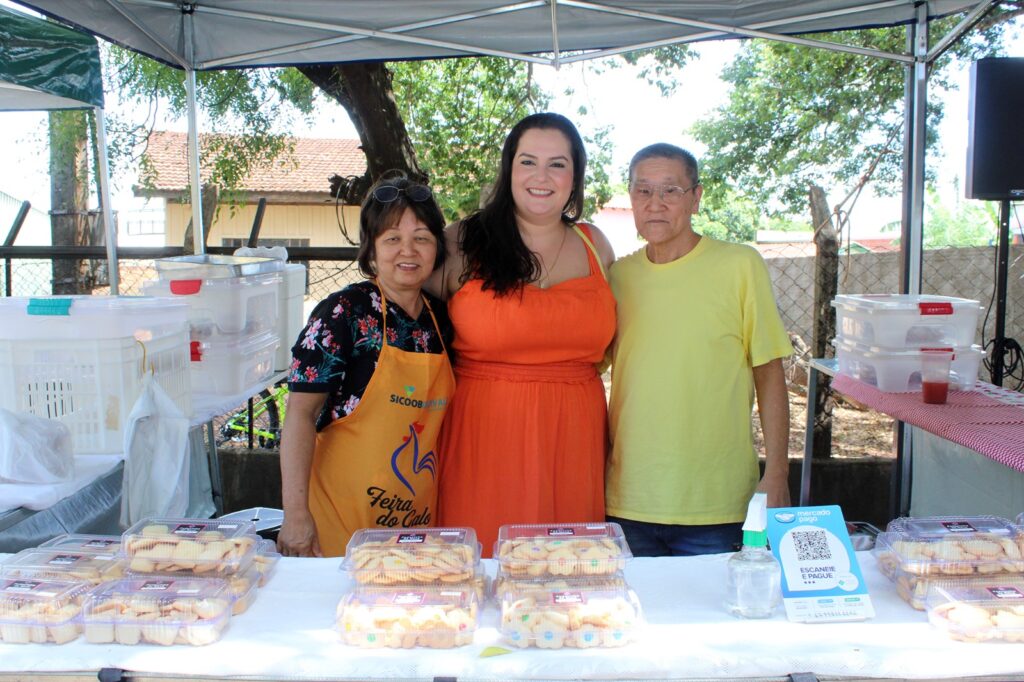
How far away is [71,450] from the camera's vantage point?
2.11 metres

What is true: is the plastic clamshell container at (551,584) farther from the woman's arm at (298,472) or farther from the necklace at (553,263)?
the necklace at (553,263)

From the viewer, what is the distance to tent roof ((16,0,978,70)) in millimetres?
3459

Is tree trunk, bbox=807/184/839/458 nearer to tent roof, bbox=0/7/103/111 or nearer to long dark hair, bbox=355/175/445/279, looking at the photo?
long dark hair, bbox=355/175/445/279

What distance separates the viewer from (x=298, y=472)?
1.98 metres

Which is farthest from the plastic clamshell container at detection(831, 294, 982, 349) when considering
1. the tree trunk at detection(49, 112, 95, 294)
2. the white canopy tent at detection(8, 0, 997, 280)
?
the tree trunk at detection(49, 112, 95, 294)

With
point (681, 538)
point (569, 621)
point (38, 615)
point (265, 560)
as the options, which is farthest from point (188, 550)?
point (681, 538)

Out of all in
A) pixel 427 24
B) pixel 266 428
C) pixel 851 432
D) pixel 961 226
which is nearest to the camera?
pixel 427 24

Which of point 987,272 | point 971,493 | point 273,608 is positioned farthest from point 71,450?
point 987,272

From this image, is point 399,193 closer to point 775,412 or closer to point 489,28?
point 775,412

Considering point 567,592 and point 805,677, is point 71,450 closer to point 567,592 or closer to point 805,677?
point 567,592

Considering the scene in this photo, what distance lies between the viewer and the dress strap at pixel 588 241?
91.2 inches

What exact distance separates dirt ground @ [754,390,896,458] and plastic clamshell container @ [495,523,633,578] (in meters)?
5.73

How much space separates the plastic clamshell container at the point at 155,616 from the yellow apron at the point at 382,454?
629mm

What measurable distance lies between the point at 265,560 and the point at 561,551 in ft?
1.92
